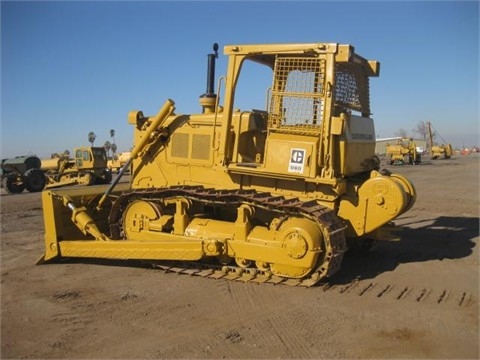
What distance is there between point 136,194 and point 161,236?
2.95ft

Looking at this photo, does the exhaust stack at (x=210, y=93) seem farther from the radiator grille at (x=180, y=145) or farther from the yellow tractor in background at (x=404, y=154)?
the yellow tractor in background at (x=404, y=154)

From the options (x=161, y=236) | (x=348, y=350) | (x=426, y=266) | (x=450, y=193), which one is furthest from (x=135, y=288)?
(x=450, y=193)

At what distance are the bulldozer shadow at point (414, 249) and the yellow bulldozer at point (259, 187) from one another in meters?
0.51

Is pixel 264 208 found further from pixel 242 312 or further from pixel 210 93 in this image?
pixel 210 93

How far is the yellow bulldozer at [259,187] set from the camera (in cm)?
643

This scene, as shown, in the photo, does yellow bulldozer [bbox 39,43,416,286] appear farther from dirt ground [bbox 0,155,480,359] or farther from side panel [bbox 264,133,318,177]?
dirt ground [bbox 0,155,480,359]

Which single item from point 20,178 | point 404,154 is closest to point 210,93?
point 20,178

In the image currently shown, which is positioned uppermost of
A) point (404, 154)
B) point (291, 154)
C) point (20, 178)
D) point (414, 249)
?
point (404, 154)

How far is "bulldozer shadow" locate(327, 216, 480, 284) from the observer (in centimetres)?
732

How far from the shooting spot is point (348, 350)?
4.47m

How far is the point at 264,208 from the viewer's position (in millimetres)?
6762

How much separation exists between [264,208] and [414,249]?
363 cm

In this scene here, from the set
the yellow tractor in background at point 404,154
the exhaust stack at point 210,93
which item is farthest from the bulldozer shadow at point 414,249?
the yellow tractor in background at point 404,154

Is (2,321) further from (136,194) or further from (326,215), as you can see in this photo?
(326,215)
